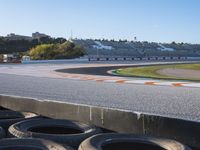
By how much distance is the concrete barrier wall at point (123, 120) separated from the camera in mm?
5258

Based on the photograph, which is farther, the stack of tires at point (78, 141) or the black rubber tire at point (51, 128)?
the black rubber tire at point (51, 128)

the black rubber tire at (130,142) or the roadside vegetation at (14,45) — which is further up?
the roadside vegetation at (14,45)

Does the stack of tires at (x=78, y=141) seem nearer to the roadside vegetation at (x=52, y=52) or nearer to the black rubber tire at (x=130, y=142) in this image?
the black rubber tire at (x=130, y=142)

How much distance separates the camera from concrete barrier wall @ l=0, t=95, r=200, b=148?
5.26 metres

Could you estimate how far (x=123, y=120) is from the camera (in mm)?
5902

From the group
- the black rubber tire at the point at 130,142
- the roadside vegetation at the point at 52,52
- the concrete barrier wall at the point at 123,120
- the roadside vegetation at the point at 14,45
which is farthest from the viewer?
the roadside vegetation at the point at 14,45

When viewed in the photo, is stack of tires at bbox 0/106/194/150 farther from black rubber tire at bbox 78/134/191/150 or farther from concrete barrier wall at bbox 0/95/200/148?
concrete barrier wall at bbox 0/95/200/148

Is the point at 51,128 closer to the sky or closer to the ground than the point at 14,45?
closer to the ground

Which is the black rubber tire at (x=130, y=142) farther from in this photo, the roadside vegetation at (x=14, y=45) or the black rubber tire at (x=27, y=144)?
the roadside vegetation at (x=14, y=45)

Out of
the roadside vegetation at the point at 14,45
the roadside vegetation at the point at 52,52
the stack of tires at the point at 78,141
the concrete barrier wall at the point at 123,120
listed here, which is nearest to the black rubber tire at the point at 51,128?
the stack of tires at the point at 78,141

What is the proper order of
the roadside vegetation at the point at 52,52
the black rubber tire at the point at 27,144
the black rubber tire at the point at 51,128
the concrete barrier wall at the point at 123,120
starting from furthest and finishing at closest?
the roadside vegetation at the point at 52,52 < the concrete barrier wall at the point at 123,120 < the black rubber tire at the point at 51,128 < the black rubber tire at the point at 27,144

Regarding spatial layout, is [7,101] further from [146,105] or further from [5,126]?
[146,105]

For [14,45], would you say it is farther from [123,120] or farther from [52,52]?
[123,120]

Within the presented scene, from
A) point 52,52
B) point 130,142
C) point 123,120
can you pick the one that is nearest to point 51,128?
point 123,120
